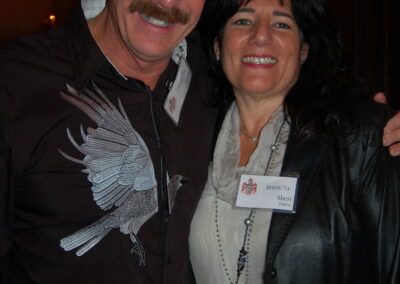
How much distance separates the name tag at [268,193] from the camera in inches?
68.4

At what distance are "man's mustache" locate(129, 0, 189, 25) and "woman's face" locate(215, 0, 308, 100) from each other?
0.31 meters

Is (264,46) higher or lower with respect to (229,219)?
higher

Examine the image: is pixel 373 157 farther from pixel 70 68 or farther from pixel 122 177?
pixel 70 68

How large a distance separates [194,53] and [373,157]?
0.88 metres

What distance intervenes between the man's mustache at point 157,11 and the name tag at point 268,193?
0.60 metres

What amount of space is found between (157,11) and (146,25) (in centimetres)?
6

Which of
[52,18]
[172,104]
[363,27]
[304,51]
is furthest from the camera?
[363,27]

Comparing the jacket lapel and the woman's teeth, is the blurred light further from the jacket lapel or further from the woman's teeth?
the jacket lapel

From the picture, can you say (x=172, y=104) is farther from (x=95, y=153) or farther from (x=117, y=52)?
(x=95, y=153)

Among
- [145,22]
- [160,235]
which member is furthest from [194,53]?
[160,235]

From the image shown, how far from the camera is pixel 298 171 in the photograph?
1786 millimetres

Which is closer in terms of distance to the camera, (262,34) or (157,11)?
(157,11)

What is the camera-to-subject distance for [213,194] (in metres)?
1.96

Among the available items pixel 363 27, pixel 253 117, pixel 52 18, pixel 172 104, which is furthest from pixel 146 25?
pixel 363 27
